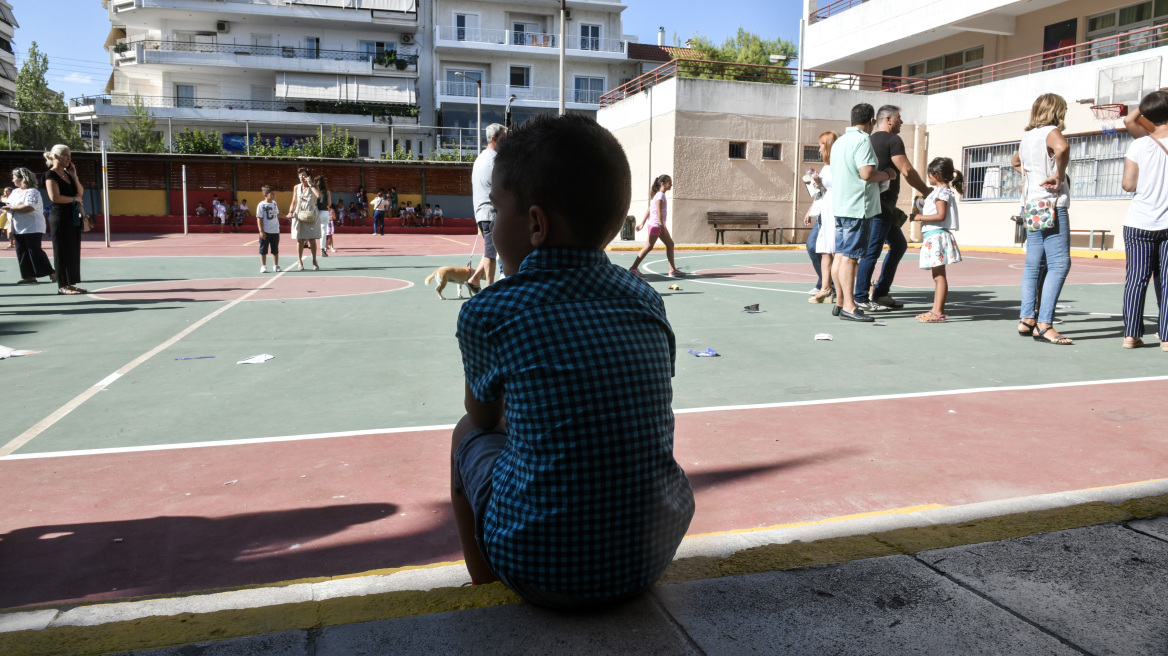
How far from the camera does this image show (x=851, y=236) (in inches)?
340

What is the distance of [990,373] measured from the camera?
6.16 m

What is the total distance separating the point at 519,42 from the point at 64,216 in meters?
48.7

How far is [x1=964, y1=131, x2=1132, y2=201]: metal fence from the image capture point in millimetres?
23234

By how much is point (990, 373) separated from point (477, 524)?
5.21m

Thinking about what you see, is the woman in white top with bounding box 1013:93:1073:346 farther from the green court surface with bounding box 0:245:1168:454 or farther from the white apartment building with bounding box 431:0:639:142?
the white apartment building with bounding box 431:0:639:142

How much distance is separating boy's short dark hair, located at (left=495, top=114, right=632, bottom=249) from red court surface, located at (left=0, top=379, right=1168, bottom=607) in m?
1.57

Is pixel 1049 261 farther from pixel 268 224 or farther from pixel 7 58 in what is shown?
pixel 7 58

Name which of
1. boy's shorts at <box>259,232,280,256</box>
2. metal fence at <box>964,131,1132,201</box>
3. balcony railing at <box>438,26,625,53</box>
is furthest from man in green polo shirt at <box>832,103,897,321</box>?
balcony railing at <box>438,26,625,53</box>

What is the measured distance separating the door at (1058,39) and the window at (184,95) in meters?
47.0

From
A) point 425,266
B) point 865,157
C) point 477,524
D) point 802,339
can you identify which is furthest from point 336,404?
point 425,266

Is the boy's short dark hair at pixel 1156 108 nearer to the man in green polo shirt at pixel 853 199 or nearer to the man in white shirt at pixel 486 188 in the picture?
the man in green polo shirt at pixel 853 199

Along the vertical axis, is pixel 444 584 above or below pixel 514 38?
below

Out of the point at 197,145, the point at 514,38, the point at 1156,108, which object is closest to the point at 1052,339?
the point at 1156,108

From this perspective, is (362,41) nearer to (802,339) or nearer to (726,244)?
(726,244)
